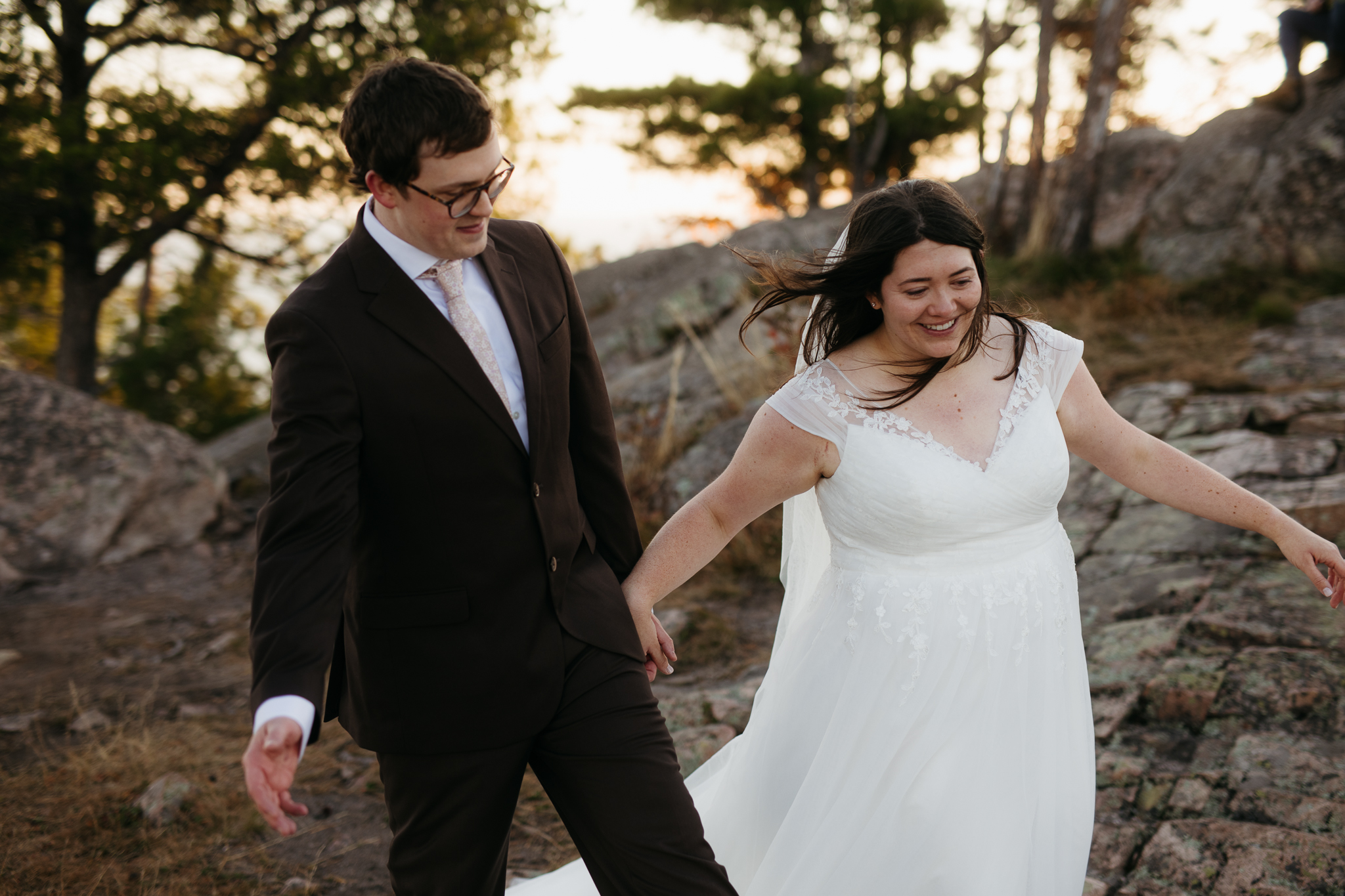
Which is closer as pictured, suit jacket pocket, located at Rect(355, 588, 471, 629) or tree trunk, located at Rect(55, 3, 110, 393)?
suit jacket pocket, located at Rect(355, 588, 471, 629)

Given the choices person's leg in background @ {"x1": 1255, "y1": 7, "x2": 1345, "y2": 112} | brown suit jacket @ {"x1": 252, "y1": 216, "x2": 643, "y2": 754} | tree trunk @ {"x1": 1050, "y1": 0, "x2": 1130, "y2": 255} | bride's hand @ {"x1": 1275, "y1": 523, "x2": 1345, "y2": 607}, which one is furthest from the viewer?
tree trunk @ {"x1": 1050, "y1": 0, "x2": 1130, "y2": 255}

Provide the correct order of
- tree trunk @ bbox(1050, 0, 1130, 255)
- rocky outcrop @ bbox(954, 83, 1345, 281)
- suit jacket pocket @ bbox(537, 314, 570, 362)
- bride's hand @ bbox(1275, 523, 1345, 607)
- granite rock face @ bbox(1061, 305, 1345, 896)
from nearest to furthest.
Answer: suit jacket pocket @ bbox(537, 314, 570, 362), bride's hand @ bbox(1275, 523, 1345, 607), granite rock face @ bbox(1061, 305, 1345, 896), rocky outcrop @ bbox(954, 83, 1345, 281), tree trunk @ bbox(1050, 0, 1130, 255)

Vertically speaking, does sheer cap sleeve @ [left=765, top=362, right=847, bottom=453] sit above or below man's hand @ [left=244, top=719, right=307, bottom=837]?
above

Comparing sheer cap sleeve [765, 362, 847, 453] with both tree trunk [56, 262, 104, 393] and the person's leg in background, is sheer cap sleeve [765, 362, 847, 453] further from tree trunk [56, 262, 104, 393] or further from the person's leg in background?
tree trunk [56, 262, 104, 393]

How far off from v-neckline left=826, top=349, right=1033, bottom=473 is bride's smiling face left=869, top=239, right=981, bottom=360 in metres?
0.18

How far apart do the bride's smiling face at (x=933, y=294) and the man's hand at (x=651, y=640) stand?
36.7 inches

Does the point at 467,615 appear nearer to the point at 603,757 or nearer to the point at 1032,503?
the point at 603,757

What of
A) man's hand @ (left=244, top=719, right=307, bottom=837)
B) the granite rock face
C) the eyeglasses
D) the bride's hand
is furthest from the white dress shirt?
the granite rock face

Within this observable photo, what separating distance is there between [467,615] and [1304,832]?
2.50 m

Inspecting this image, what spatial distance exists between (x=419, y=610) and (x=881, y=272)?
134 cm

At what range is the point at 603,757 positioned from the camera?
2.02 meters

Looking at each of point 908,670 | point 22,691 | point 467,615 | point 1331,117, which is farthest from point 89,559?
point 1331,117

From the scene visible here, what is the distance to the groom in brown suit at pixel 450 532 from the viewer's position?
1866 millimetres

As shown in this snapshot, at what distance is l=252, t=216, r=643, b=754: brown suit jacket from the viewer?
5.84ft
